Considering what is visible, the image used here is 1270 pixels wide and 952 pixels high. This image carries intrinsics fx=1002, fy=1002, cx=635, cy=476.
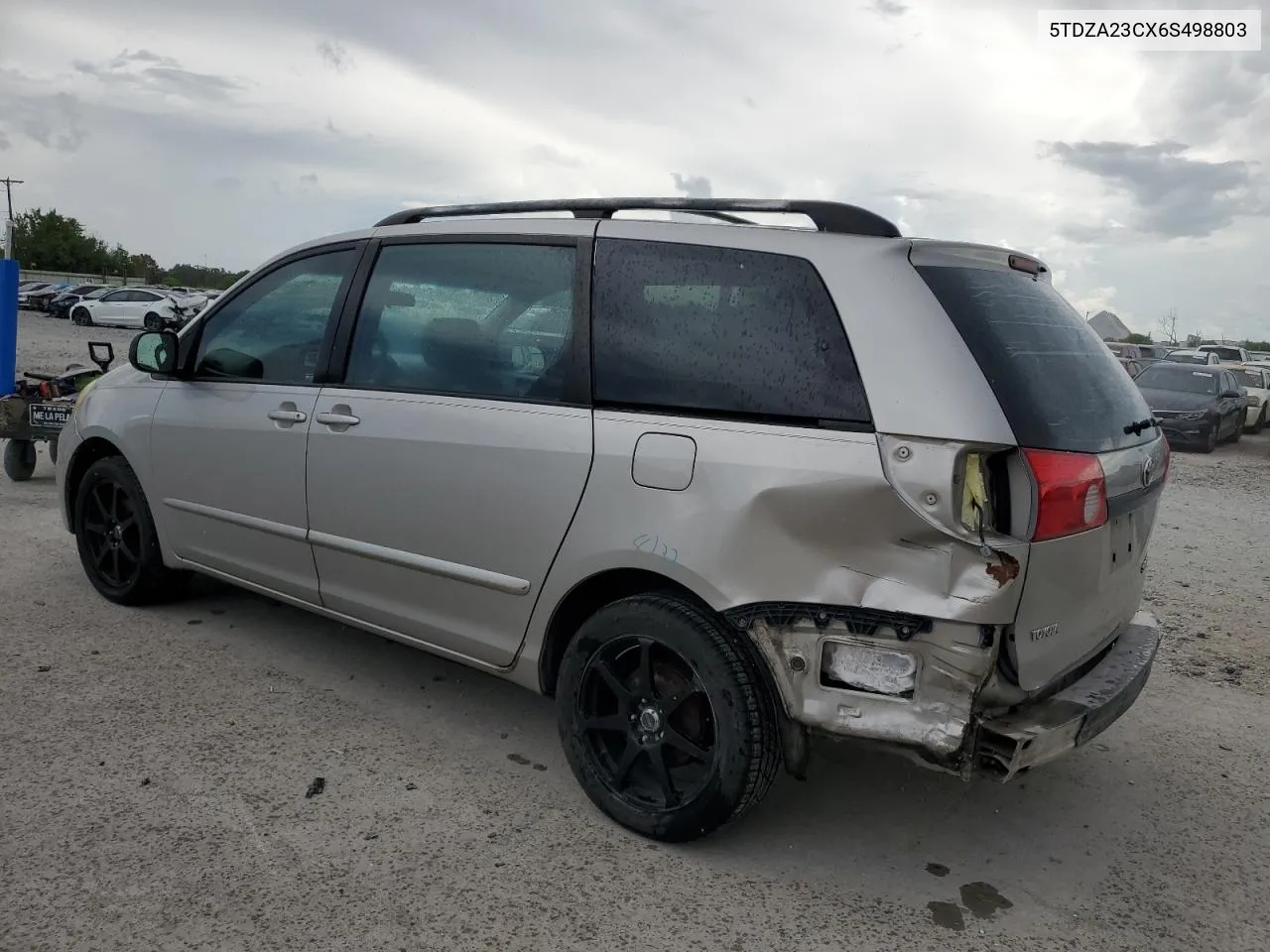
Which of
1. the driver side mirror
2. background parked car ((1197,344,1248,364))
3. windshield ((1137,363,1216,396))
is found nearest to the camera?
the driver side mirror

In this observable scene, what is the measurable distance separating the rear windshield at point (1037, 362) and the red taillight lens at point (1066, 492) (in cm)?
4

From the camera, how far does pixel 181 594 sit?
5035 millimetres

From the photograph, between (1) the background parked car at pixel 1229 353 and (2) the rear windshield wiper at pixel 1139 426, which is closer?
(2) the rear windshield wiper at pixel 1139 426

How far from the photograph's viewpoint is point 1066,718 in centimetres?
273

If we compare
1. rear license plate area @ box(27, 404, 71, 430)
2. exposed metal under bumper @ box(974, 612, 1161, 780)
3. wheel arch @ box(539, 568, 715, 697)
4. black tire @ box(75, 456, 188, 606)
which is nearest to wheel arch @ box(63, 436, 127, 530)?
black tire @ box(75, 456, 188, 606)

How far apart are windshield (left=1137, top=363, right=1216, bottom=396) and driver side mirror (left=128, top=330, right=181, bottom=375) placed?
16804 millimetres

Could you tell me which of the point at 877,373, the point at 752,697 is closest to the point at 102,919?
the point at 752,697

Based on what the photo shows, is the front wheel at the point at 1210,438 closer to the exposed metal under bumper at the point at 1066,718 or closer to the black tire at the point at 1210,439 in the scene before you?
the black tire at the point at 1210,439

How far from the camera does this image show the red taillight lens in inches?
101

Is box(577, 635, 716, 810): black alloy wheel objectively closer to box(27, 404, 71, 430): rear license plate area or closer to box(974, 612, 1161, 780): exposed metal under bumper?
box(974, 612, 1161, 780): exposed metal under bumper

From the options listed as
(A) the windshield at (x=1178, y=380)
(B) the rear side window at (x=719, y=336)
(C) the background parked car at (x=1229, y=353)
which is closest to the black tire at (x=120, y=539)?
(B) the rear side window at (x=719, y=336)

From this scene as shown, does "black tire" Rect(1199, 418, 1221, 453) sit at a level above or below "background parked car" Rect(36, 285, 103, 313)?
below

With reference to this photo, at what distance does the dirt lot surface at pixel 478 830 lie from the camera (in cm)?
263

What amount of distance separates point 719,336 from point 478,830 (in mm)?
1667
